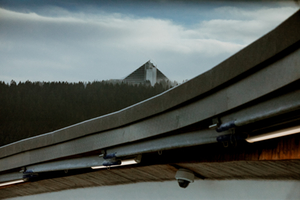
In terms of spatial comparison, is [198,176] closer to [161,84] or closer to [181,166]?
[181,166]

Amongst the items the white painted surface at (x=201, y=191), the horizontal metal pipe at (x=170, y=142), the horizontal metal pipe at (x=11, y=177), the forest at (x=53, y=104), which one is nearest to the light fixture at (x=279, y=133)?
the horizontal metal pipe at (x=170, y=142)

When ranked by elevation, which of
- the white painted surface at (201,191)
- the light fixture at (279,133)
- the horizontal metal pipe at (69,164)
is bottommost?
the white painted surface at (201,191)

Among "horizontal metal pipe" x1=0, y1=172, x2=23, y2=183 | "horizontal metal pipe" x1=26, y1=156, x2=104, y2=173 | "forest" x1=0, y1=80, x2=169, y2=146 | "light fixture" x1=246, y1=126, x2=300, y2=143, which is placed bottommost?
"horizontal metal pipe" x1=0, y1=172, x2=23, y2=183

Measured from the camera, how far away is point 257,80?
6.68 feet

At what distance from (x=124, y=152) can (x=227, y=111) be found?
4.31 feet

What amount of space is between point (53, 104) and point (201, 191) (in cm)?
1641

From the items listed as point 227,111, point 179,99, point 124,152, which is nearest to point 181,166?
point 124,152

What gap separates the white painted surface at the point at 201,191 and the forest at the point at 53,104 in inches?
476

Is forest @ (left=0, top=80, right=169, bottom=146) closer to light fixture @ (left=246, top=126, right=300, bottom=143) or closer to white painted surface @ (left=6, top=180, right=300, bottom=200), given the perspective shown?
white painted surface @ (left=6, top=180, right=300, bottom=200)

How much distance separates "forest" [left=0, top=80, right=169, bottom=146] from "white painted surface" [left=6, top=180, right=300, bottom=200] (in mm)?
12099

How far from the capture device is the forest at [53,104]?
17750 millimetres

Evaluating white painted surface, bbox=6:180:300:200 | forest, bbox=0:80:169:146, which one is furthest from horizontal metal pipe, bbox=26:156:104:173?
forest, bbox=0:80:169:146

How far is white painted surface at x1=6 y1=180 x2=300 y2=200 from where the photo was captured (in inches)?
111

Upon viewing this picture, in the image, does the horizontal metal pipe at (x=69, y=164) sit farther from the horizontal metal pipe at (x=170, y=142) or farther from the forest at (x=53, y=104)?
the forest at (x=53, y=104)
